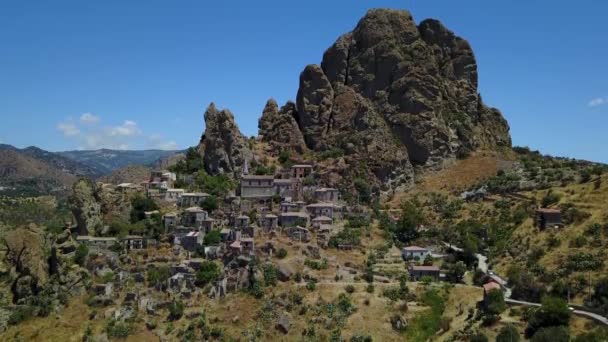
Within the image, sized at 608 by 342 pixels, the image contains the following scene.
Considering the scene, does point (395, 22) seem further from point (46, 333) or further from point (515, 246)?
point (46, 333)

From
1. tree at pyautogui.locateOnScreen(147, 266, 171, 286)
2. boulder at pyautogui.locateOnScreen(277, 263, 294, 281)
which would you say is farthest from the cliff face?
tree at pyautogui.locateOnScreen(147, 266, 171, 286)

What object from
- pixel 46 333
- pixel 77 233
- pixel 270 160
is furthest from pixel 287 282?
pixel 270 160

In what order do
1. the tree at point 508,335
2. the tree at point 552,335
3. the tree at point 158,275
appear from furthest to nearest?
the tree at point 158,275 → the tree at point 508,335 → the tree at point 552,335

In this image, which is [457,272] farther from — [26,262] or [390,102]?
[26,262]

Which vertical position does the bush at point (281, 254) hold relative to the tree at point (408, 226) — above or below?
below

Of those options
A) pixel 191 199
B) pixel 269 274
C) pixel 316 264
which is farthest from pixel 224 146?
pixel 269 274

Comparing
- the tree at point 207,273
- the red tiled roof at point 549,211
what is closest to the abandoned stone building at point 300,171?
the tree at point 207,273

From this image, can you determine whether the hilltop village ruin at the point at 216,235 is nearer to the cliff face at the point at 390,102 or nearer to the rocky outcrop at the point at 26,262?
the rocky outcrop at the point at 26,262
